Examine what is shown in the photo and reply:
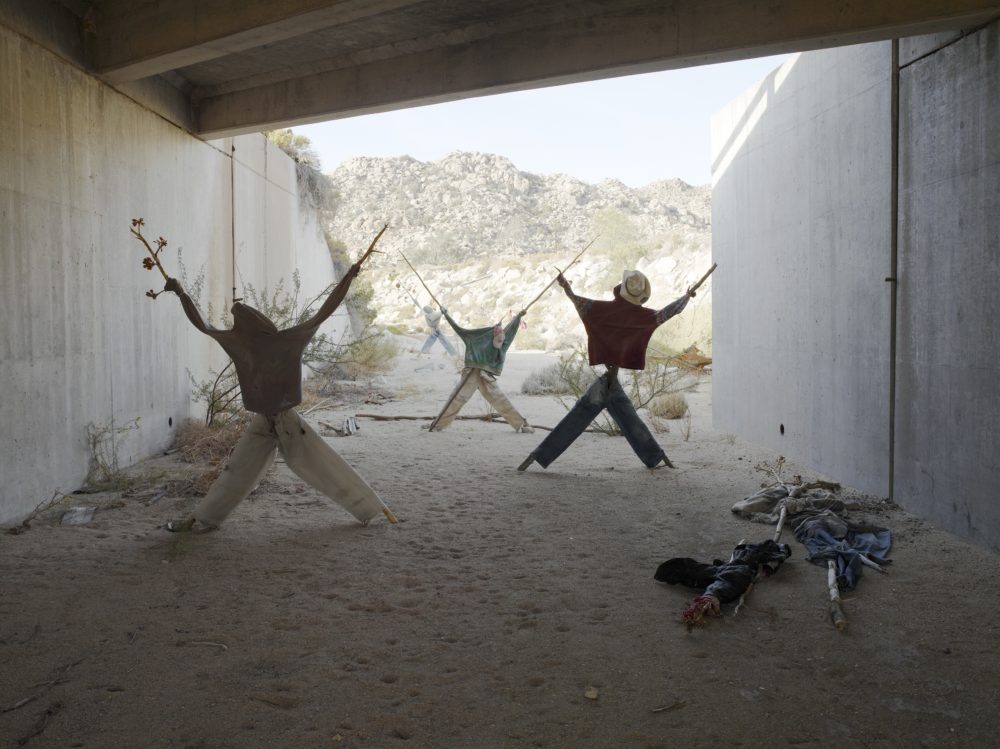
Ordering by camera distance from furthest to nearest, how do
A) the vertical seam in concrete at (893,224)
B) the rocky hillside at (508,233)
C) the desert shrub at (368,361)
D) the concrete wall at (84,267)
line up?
the rocky hillside at (508,233), the desert shrub at (368,361), the vertical seam in concrete at (893,224), the concrete wall at (84,267)

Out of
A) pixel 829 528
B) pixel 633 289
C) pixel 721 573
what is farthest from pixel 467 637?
pixel 633 289

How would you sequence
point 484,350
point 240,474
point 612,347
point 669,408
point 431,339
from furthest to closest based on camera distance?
point 431,339
point 669,408
point 484,350
point 612,347
point 240,474

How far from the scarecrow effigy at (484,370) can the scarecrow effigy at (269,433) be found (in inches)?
175

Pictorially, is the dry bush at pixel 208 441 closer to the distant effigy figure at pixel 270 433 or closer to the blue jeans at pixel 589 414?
the distant effigy figure at pixel 270 433

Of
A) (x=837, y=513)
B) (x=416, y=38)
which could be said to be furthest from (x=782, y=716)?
(x=416, y=38)

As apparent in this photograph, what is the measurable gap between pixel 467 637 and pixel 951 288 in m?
4.02

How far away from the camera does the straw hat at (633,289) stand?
707 cm

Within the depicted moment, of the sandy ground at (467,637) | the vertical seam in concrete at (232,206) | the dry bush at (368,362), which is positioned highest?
the vertical seam in concrete at (232,206)

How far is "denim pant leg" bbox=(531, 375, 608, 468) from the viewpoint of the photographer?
7.22 meters

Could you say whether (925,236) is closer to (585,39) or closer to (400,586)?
(585,39)

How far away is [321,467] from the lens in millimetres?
5363

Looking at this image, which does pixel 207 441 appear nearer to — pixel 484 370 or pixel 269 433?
pixel 269 433

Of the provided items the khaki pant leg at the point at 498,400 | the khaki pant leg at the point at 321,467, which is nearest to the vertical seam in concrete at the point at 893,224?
the khaki pant leg at the point at 321,467

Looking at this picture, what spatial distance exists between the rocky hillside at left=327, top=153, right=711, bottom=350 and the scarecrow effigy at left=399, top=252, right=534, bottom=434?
1748 centimetres
